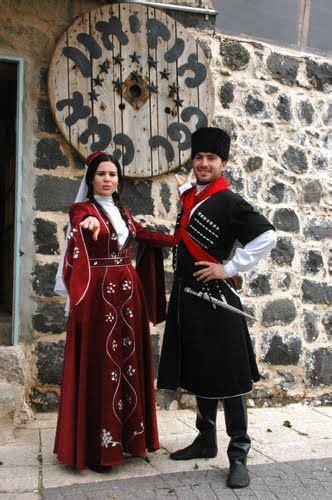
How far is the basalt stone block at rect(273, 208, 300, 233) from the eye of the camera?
4445 mm

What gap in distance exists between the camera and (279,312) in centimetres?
441

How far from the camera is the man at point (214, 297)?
9.48ft

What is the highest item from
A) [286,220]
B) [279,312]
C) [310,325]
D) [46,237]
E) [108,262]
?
[286,220]

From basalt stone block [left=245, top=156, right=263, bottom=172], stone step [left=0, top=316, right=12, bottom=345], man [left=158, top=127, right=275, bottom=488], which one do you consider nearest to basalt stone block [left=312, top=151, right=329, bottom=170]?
basalt stone block [left=245, top=156, right=263, bottom=172]

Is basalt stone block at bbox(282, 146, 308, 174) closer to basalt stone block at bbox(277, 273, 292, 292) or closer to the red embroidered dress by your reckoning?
basalt stone block at bbox(277, 273, 292, 292)

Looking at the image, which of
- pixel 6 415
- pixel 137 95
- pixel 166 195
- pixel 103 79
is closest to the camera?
pixel 6 415

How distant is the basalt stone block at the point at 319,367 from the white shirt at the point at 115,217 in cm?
209

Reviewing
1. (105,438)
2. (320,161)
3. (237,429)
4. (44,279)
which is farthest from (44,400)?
(320,161)

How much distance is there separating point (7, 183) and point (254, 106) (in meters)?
2.41

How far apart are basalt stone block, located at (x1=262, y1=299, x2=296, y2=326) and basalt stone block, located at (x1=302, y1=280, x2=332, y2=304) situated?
0.15 metres

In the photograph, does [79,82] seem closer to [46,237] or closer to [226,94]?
[46,237]

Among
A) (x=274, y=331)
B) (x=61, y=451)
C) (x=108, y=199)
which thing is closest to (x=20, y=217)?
(x=108, y=199)

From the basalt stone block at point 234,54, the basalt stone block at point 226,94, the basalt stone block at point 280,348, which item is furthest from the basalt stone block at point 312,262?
the basalt stone block at point 234,54

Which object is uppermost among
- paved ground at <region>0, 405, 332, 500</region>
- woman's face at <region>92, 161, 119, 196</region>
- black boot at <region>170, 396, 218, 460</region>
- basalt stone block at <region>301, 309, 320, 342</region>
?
woman's face at <region>92, 161, 119, 196</region>
